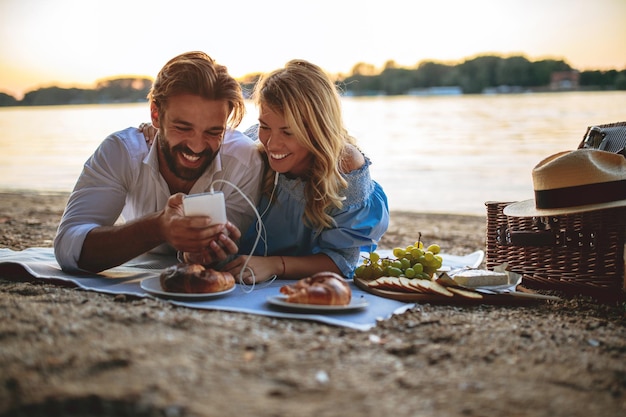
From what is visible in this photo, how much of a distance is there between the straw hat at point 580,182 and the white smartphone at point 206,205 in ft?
5.91

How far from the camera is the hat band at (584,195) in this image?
3.52 metres

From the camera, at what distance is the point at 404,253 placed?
403cm

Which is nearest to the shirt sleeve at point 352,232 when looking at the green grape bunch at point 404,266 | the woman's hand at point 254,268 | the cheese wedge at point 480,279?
the green grape bunch at point 404,266

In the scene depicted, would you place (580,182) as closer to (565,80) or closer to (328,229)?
(328,229)

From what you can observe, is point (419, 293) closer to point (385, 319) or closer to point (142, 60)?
point (385, 319)

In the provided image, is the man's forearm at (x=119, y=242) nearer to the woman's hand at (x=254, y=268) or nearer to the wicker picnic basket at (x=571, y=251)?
the woman's hand at (x=254, y=268)

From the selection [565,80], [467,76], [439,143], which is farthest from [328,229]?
[467,76]

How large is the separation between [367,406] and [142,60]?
13679 mm

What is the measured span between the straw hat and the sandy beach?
62cm

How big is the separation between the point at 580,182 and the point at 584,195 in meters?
0.08

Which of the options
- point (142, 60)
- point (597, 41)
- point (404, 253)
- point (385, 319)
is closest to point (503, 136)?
point (597, 41)

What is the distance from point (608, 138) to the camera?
411 centimetres

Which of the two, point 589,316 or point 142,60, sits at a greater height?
point 142,60

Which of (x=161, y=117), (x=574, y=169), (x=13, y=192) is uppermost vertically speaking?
(x=161, y=117)
